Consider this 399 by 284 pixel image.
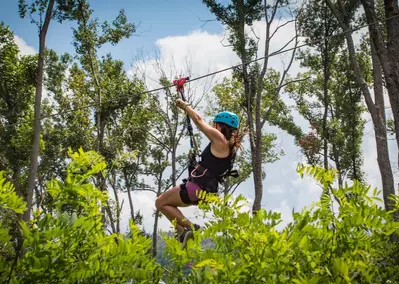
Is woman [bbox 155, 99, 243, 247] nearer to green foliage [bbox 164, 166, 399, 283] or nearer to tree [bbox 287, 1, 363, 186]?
green foliage [bbox 164, 166, 399, 283]

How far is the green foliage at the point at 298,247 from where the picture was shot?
1216mm

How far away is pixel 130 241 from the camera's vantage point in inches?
53.8

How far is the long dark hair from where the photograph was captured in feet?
13.2

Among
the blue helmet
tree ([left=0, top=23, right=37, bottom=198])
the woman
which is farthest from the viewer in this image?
tree ([left=0, top=23, right=37, bottom=198])

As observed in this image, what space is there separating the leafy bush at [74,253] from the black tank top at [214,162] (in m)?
2.55

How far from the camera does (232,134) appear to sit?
13.6 feet

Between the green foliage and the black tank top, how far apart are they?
2474mm

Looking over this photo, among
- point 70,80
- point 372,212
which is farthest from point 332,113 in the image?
point 372,212

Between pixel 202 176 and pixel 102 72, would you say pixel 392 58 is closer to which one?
pixel 202 176

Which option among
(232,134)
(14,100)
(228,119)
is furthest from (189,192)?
(14,100)

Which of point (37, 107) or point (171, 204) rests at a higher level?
point (37, 107)

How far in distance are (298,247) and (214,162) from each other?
9.00 ft

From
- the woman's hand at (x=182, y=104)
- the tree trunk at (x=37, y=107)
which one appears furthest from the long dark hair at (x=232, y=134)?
the tree trunk at (x=37, y=107)

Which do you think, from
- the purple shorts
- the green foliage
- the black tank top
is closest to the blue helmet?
the black tank top
